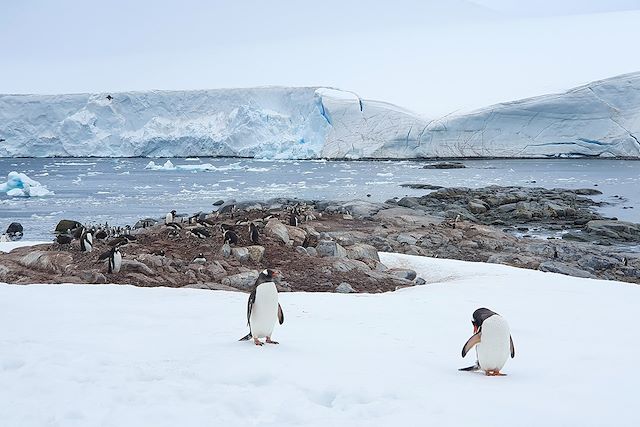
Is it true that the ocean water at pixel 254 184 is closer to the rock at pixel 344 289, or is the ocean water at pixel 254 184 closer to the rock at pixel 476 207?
the rock at pixel 476 207

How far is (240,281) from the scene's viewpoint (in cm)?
848

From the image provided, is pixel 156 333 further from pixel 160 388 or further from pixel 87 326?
pixel 160 388

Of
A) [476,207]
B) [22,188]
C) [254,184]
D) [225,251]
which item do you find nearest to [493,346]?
[225,251]

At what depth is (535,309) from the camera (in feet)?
22.9

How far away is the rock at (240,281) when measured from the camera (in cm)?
843

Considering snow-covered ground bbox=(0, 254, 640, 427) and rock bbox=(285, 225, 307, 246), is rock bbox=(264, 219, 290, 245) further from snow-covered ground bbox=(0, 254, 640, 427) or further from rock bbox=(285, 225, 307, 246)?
snow-covered ground bbox=(0, 254, 640, 427)

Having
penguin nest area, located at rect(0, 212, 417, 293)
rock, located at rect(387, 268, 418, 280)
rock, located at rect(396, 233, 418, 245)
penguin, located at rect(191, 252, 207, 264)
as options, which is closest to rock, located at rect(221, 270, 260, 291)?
penguin nest area, located at rect(0, 212, 417, 293)

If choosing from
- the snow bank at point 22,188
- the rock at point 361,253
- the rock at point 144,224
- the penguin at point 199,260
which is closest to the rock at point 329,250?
the rock at point 361,253

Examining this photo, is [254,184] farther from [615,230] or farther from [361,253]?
[361,253]

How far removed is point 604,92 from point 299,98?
74.8 ft

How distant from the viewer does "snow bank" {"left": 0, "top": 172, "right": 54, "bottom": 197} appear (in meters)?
30.8

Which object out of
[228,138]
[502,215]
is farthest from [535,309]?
[228,138]

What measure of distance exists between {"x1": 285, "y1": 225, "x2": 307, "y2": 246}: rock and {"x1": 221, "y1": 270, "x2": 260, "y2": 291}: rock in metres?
2.39

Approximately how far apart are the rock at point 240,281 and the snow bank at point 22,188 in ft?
83.9
